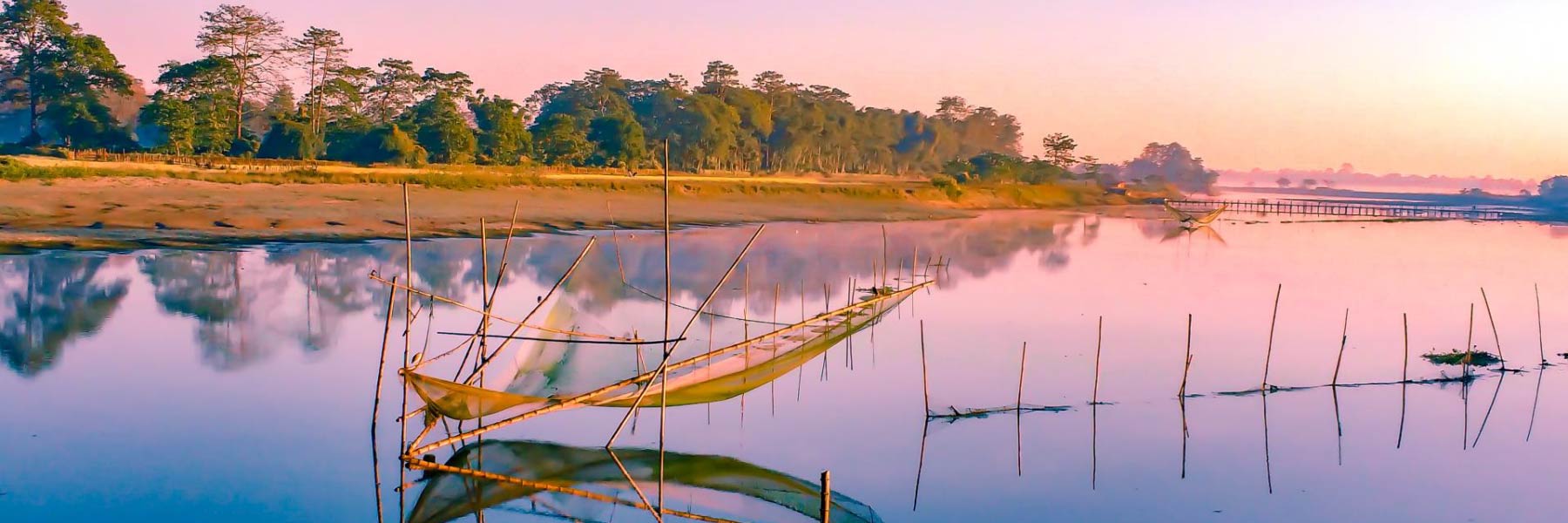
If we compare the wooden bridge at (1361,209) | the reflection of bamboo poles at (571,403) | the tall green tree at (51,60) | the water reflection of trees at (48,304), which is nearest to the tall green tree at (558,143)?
the tall green tree at (51,60)

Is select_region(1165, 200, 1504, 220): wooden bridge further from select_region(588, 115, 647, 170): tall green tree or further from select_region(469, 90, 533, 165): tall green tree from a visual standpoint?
select_region(469, 90, 533, 165): tall green tree

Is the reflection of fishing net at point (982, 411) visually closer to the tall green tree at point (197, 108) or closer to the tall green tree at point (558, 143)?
the tall green tree at point (197, 108)

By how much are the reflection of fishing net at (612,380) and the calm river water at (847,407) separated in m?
0.26

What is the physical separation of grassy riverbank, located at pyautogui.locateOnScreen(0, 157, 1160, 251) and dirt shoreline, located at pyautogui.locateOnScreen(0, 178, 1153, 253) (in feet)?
0.11

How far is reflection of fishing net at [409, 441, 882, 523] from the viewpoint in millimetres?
6902

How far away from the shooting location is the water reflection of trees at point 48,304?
10.8 meters

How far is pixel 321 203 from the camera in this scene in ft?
83.2

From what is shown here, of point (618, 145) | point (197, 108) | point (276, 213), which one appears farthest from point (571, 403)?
point (618, 145)

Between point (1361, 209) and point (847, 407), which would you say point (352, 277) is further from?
point (1361, 209)

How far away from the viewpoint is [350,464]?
7.60m

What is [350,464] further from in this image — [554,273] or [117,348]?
[554,273]

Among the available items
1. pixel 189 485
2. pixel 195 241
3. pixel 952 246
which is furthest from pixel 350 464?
pixel 952 246

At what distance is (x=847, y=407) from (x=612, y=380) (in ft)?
9.45

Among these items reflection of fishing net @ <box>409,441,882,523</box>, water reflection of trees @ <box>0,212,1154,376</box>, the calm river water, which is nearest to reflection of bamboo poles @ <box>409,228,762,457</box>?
reflection of fishing net @ <box>409,441,882,523</box>
